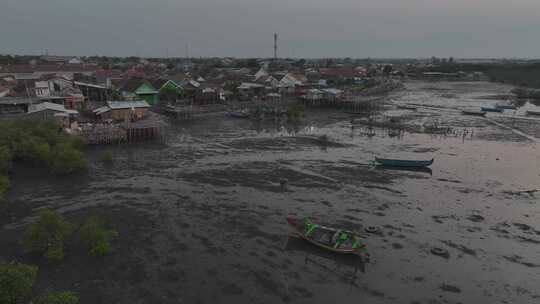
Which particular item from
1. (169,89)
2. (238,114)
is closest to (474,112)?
(238,114)

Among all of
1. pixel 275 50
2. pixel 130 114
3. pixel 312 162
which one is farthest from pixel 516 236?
pixel 275 50

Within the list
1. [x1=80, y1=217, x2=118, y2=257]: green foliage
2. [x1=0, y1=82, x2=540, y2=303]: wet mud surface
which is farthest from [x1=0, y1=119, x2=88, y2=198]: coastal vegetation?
[x1=80, y1=217, x2=118, y2=257]: green foliage

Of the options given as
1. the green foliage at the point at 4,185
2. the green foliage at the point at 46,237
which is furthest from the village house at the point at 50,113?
the green foliage at the point at 46,237

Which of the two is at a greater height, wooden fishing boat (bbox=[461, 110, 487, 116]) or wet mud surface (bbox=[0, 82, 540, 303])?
wooden fishing boat (bbox=[461, 110, 487, 116])

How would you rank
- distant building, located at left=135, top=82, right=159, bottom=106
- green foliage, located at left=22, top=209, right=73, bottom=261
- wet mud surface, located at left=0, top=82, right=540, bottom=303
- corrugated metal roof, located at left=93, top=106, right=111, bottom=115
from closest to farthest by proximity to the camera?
wet mud surface, located at left=0, top=82, right=540, bottom=303
green foliage, located at left=22, top=209, right=73, bottom=261
corrugated metal roof, located at left=93, top=106, right=111, bottom=115
distant building, located at left=135, top=82, right=159, bottom=106

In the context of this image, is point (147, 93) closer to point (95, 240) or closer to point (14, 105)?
point (14, 105)

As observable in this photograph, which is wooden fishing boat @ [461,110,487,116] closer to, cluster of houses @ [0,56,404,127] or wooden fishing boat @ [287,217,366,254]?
cluster of houses @ [0,56,404,127]
